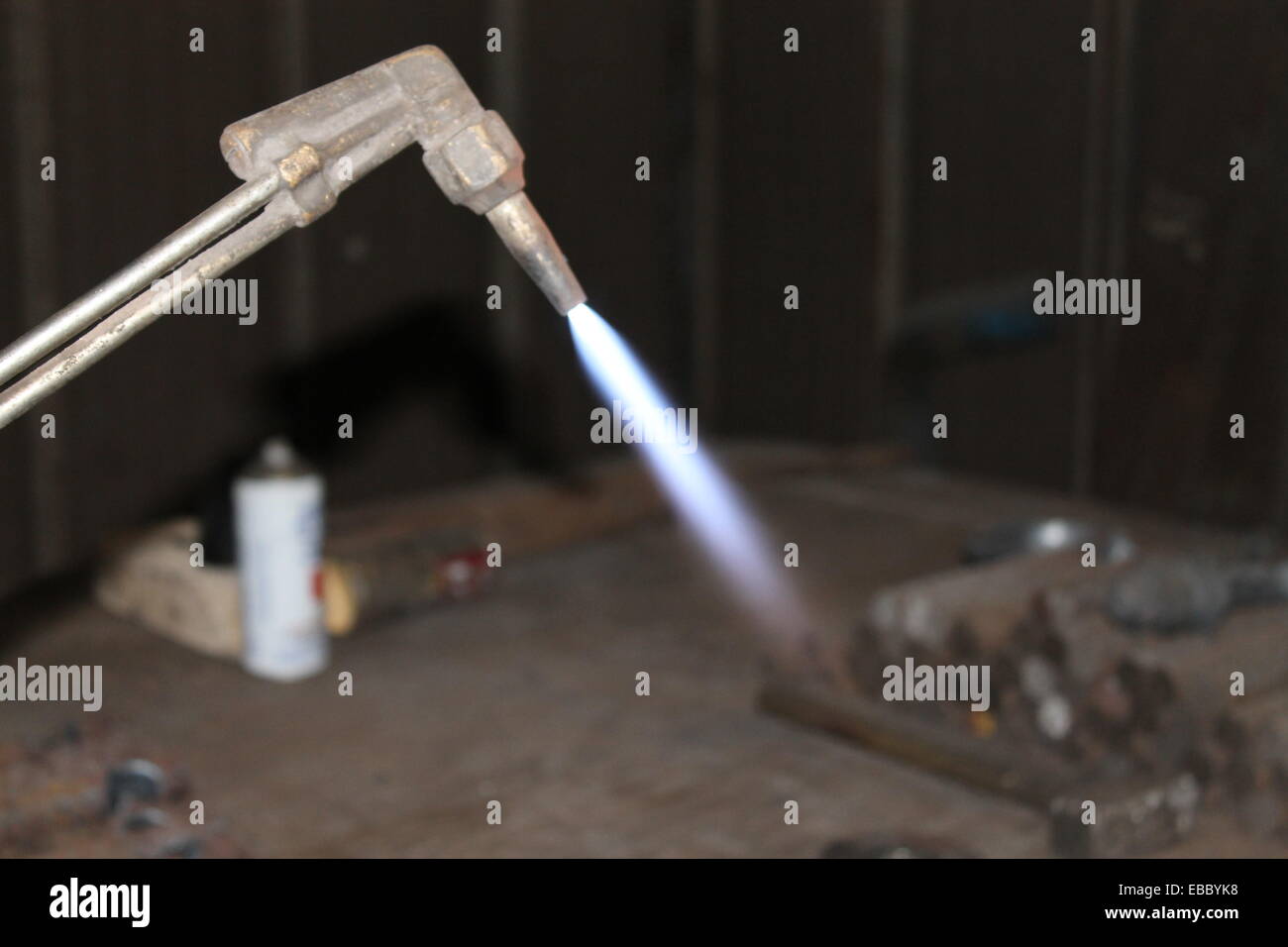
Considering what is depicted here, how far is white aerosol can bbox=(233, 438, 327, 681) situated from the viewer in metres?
3.29

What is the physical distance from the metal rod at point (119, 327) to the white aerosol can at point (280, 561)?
1.86m

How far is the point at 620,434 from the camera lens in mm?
5551

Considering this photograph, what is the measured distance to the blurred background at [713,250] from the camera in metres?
4.20

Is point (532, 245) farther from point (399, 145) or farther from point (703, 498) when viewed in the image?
point (703, 498)

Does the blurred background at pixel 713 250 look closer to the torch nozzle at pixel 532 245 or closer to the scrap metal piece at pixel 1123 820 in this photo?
the scrap metal piece at pixel 1123 820

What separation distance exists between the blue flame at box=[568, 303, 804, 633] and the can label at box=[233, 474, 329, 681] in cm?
82

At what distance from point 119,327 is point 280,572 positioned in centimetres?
193

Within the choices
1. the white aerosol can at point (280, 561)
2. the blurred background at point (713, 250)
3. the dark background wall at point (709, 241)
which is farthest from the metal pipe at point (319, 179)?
the dark background wall at point (709, 241)

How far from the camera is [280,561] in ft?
10.8

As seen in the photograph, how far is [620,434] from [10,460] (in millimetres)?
2155

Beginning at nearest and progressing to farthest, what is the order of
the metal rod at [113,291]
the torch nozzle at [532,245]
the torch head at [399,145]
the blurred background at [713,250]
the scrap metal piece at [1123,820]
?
the metal rod at [113,291] < the torch head at [399,145] < the torch nozzle at [532,245] < the scrap metal piece at [1123,820] < the blurred background at [713,250]

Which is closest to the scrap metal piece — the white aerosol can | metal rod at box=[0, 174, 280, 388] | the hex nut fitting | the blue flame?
the blue flame
